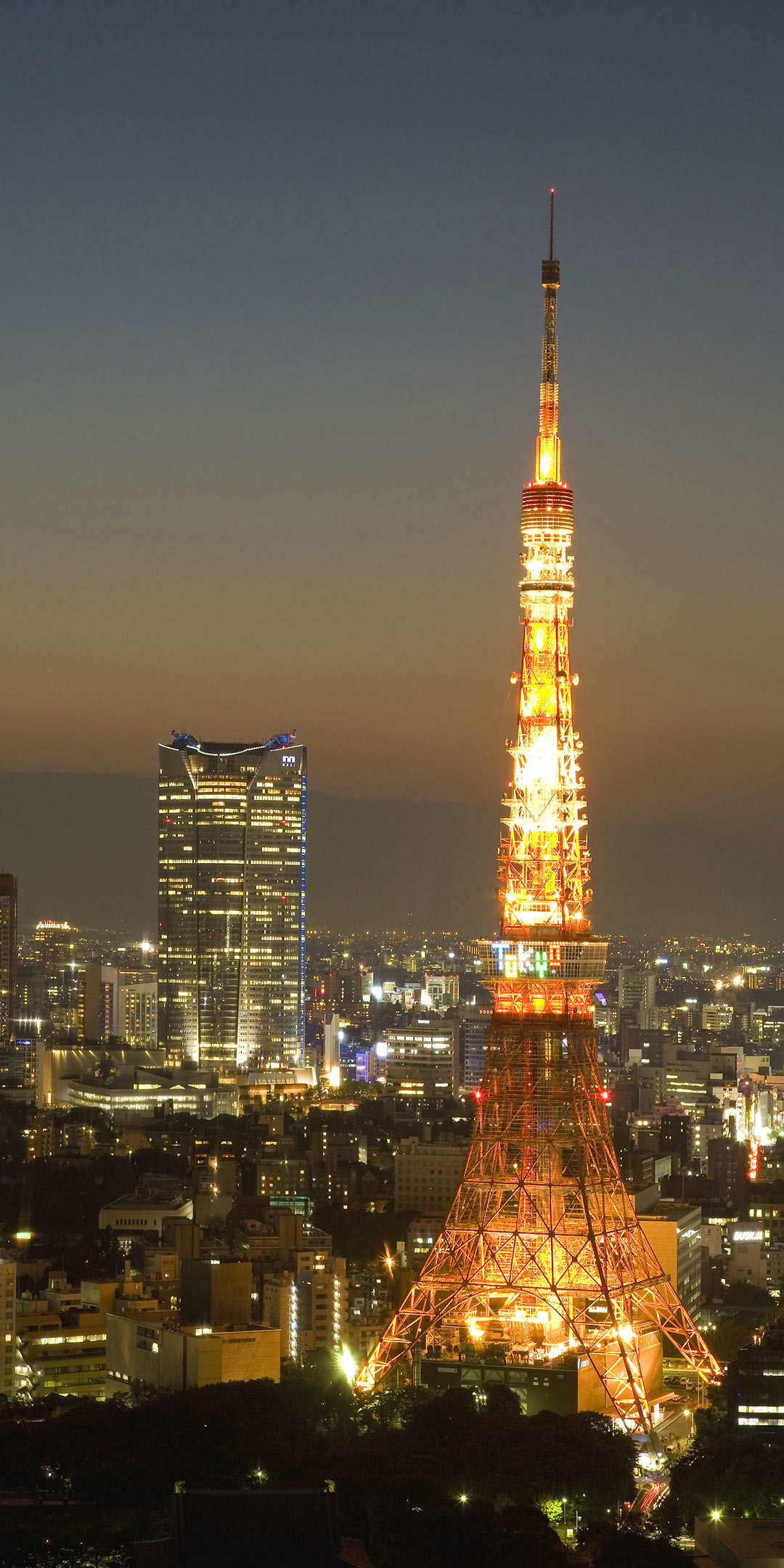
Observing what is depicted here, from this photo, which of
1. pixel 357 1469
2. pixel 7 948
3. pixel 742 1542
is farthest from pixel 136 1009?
pixel 742 1542

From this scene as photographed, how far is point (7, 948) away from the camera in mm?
77438

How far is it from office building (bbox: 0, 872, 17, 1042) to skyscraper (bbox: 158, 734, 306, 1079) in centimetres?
752

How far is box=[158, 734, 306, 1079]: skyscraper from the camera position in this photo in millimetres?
69750

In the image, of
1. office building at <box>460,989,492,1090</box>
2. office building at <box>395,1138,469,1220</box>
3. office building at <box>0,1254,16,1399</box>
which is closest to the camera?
office building at <box>0,1254,16,1399</box>

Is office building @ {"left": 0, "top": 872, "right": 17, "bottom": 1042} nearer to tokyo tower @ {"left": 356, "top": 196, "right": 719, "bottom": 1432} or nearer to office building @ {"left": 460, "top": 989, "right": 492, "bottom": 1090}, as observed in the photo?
office building @ {"left": 460, "top": 989, "right": 492, "bottom": 1090}

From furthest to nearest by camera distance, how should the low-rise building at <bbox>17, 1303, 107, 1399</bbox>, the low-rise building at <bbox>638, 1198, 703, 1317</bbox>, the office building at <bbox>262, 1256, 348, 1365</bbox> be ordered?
the low-rise building at <bbox>638, 1198, 703, 1317</bbox> < the office building at <bbox>262, 1256, 348, 1365</bbox> < the low-rise building at <bbox>17, 1303, 107, 1399</bbox>

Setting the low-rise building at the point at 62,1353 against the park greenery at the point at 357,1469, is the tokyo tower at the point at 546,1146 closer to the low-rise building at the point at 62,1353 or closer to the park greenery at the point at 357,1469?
the park greenery at the point at 357,1469

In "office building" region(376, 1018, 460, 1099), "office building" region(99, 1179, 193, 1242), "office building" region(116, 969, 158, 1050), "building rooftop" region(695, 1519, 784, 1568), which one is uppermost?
"office building" region(116, 969, 158, 1050)

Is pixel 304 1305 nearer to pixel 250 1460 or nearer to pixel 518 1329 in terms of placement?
pixel 518 1329

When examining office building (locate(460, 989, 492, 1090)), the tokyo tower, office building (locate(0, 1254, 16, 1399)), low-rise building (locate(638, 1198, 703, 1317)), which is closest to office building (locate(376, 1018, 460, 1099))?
office building (locate(460, 989, 492, 1090))

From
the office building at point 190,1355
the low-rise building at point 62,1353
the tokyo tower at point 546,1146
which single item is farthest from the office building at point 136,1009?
the tokyo tower at point 546,1146

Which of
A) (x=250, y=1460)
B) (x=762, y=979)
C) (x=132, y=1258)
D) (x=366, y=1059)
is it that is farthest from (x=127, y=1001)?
(x=250, y=1460)

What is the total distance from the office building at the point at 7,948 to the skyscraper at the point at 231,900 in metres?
7.52

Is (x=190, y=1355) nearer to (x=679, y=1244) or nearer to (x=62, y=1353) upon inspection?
(x=62, y=1353)
